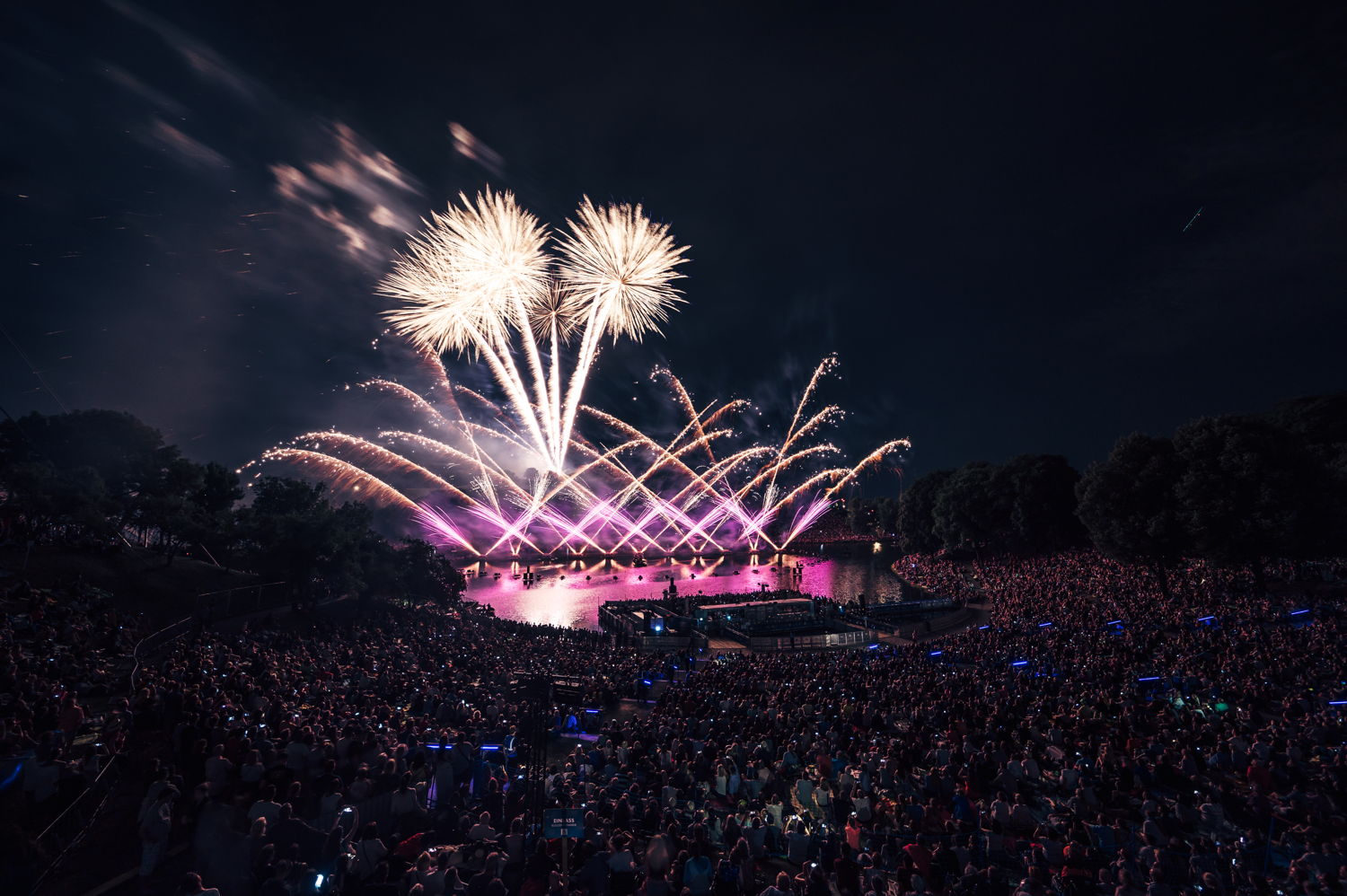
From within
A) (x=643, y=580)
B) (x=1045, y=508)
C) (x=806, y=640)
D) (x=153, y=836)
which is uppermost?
(x=1045, y=508)

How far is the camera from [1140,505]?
44125 millimetres

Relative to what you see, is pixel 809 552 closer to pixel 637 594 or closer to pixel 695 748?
pixel 637 594

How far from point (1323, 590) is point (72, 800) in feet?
179

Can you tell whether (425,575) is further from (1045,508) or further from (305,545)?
(1045,508)

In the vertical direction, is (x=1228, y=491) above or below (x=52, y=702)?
above

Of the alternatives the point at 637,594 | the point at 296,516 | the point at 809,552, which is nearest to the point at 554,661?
the point at 296,516

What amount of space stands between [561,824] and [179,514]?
4546 centimetres

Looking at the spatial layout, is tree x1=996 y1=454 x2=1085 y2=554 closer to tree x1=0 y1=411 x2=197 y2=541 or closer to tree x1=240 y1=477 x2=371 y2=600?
tree x1=240 y1=477 x2=371 y2=600

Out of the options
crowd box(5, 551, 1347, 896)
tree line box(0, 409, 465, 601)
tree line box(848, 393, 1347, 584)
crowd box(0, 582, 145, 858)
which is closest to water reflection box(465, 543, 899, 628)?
tree line box(0, 409, 465, 601)

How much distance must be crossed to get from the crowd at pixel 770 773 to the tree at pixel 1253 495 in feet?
50.6

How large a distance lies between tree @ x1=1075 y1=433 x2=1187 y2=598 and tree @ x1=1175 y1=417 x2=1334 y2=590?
170 centimetres

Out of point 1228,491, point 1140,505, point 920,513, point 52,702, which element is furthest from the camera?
point 920,513

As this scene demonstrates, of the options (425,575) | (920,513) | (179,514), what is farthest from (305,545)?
(920,513)

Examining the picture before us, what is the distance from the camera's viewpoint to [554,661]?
83.5ft
